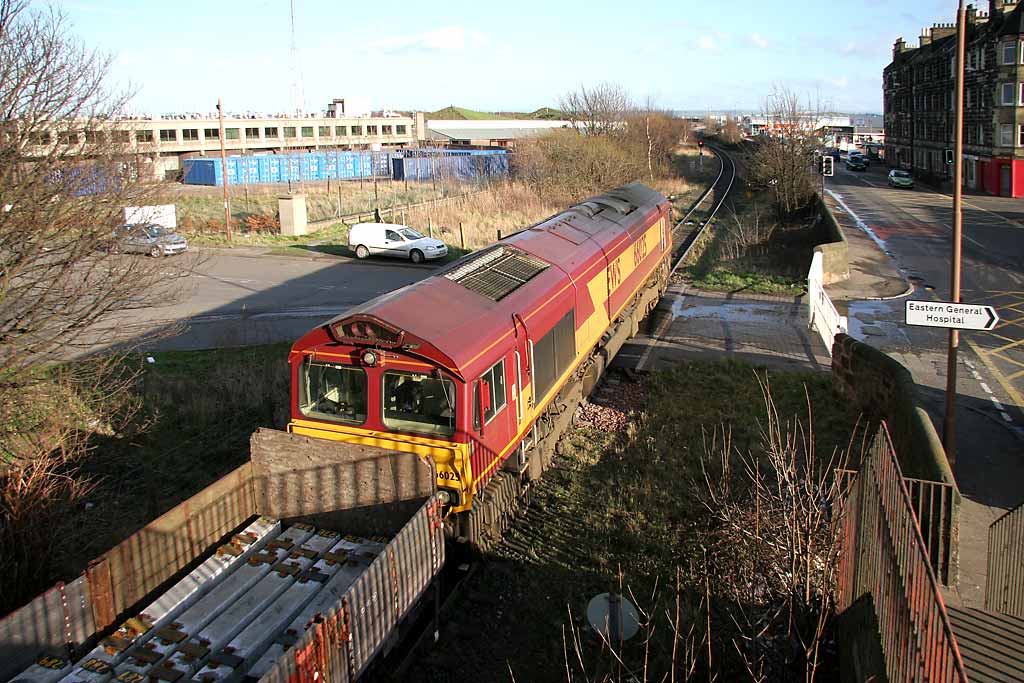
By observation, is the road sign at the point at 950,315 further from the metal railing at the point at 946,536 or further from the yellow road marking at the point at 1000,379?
the yellow road marking at the point at 1000,379

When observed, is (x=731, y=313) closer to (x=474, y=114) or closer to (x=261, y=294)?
(x=261, y=294)

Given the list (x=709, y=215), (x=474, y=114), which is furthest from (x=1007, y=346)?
(x=474, y=114)

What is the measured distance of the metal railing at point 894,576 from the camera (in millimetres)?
4613

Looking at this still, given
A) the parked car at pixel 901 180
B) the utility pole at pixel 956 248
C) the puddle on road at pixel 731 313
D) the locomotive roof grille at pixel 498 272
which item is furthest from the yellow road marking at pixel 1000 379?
the parked car at pixel 901 180

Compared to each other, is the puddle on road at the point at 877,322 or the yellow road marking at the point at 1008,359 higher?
the puddle on road at the point at 877,322

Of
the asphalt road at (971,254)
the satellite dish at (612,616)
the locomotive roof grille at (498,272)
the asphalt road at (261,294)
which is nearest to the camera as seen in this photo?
the satellite dish at (612,616)

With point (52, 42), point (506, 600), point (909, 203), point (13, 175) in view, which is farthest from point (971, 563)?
point (909, 203)

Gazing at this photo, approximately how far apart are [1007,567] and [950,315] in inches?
155

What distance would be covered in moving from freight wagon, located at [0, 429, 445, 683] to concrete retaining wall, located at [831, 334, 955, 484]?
6.05m

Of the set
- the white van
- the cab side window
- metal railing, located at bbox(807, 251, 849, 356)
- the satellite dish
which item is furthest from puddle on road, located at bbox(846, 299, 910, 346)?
the white van

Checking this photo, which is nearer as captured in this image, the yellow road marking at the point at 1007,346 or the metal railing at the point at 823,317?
the metal railing at the point at 823,317

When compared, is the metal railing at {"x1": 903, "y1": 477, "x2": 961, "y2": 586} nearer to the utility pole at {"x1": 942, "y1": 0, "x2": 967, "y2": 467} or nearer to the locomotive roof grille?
the utility pole at {"x1": 942, "y1": 0, "x2": 967, "y2": 467}

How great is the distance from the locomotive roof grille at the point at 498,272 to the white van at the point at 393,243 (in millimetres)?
17710

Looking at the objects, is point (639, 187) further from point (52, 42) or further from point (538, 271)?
point (52, 42)
